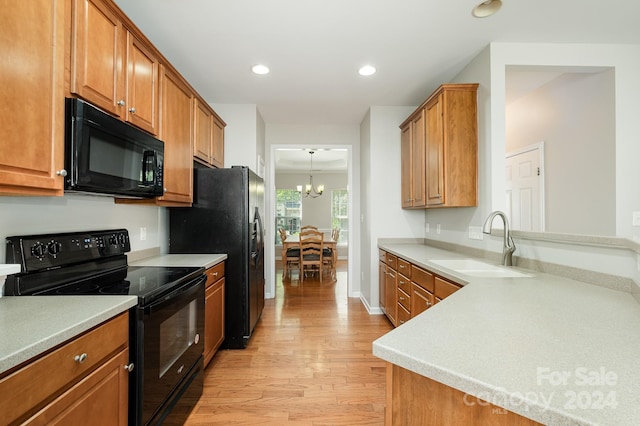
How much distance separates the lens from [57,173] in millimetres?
1198

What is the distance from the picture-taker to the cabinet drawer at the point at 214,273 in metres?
2.23

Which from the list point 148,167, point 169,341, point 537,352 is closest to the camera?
point 537,352

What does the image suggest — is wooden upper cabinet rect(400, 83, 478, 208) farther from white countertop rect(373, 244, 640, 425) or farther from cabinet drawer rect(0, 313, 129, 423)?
cabinet drawer rect(0, 313, 129, 423)

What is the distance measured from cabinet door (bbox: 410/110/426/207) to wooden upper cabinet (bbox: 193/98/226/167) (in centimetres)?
211

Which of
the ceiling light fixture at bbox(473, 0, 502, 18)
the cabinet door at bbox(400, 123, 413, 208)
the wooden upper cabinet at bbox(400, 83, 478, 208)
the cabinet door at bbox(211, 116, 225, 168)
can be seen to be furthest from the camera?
the cabinet door at bbox(400, 123, 413, 208)

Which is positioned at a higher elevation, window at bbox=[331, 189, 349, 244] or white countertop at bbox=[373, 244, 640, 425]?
window at bbox=[331, 189, 349, 244]

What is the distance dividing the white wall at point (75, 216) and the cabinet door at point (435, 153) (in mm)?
2467

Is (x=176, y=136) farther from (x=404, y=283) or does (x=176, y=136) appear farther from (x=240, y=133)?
(x=404, y=283)

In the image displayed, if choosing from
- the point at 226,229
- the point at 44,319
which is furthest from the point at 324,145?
the point at 44,319

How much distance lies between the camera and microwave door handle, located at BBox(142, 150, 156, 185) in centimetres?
178

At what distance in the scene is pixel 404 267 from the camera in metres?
2.61

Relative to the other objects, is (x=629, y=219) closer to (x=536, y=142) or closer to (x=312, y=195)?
(x=536, y=142)

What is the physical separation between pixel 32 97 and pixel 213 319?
5.83ft

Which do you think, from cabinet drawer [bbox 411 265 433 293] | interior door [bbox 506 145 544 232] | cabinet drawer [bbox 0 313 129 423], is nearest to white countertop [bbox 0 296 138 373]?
cabinet drawer [bbox 0 313 129 423]
